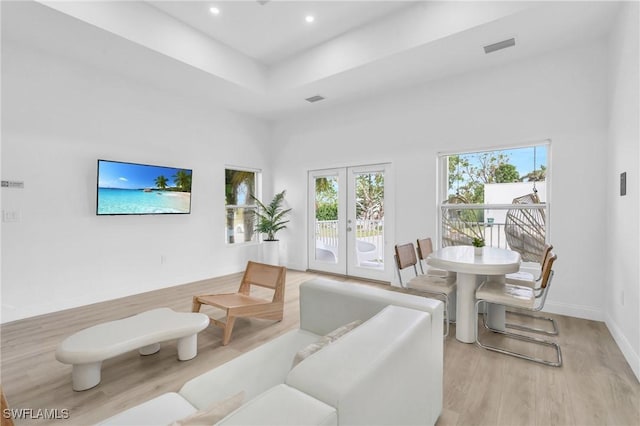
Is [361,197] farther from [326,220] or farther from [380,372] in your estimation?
[380,372]

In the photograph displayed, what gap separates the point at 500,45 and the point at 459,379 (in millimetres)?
3440

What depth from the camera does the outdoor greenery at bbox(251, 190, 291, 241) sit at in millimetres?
5805

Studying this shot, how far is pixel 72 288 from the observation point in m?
3.73

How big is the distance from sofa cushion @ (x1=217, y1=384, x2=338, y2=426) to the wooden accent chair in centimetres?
208

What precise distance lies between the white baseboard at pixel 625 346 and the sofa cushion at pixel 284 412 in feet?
8.78

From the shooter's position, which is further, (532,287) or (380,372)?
(532,287)

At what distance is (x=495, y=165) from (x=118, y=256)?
5.26m

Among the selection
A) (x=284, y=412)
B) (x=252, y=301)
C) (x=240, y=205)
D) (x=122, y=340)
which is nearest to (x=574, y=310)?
(x=252, y=301)

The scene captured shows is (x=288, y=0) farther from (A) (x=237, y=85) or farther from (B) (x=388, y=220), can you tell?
(B) (x=388, y=220)

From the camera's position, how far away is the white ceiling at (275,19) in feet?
11.2

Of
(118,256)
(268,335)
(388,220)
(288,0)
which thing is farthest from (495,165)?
(118,256)

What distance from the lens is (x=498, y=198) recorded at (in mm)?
4004

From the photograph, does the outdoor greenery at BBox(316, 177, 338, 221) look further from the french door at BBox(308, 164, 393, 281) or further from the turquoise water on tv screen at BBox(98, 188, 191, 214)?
the turquoise water on tv screen at BBox(98, 188, 191, 214)

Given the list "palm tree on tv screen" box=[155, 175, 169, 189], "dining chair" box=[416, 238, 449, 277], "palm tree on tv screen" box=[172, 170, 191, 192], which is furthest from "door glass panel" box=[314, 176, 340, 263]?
"palm tree on tv screen" box=[155, 175, 169, 189]
